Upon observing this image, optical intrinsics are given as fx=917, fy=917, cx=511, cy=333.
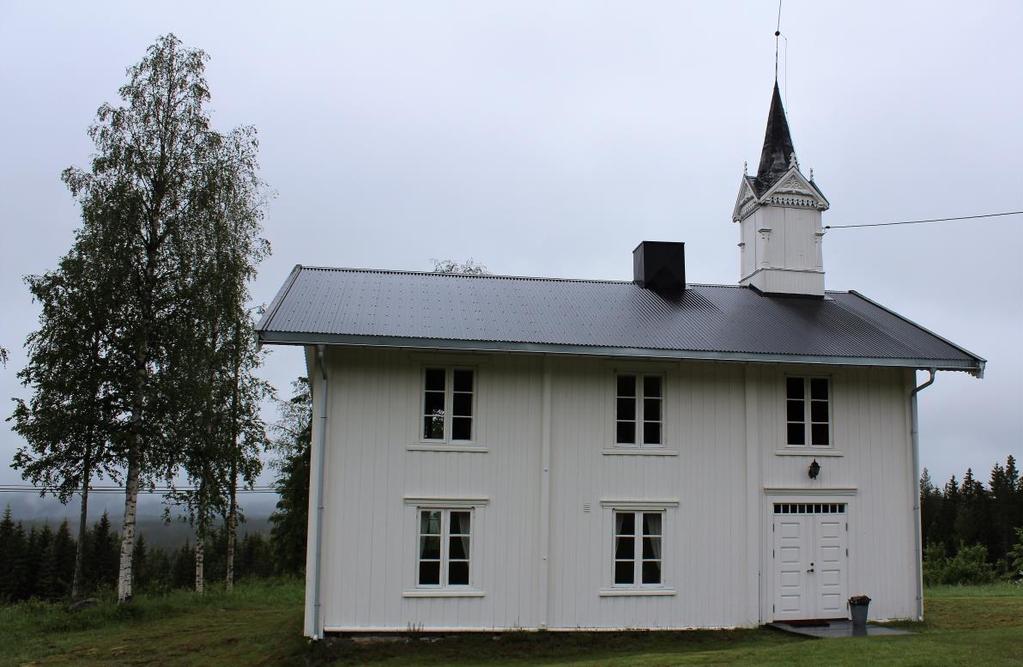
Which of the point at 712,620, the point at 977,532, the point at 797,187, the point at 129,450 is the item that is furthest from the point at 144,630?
the point at 977,532

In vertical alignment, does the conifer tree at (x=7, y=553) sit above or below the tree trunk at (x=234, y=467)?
below

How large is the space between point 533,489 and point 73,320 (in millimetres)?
11519

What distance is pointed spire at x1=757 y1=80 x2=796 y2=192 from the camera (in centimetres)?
2173

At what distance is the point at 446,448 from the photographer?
629 inches

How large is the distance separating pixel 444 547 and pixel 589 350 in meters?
4.22

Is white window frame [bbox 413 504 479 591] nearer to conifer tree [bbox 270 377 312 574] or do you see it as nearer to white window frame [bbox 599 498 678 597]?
white window frame [bbox 599 498 678 597]

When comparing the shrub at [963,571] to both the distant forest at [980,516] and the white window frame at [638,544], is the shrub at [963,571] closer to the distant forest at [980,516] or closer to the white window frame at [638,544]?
Result: the distant forest at [980,516]

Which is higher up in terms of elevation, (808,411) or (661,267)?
(661,267)

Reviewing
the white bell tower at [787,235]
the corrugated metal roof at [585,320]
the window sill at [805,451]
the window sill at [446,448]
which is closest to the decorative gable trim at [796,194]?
the white bell tower at [787,235]

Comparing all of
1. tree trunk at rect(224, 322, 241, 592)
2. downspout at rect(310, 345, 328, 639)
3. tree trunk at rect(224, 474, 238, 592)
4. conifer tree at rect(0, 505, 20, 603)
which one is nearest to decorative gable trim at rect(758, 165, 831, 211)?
downspout at rect(310, 345, 328, 639)

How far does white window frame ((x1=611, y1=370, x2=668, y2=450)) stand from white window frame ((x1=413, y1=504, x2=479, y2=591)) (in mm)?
2945

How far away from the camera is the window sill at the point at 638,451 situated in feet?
54.2

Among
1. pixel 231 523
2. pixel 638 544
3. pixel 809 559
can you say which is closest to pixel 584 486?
pixel 638 544

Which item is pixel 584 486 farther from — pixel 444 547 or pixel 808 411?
pixel 808 411
